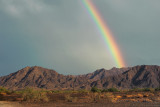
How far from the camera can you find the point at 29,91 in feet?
110

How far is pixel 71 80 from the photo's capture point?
143500mm

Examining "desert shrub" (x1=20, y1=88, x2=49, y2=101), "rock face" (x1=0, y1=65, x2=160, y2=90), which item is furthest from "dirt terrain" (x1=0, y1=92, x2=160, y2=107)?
"rock face" (x1=0, y1=65, x2=160, y2=90)

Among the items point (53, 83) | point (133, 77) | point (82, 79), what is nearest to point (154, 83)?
point (133, 77)

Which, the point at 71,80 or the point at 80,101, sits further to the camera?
the point at 71,80

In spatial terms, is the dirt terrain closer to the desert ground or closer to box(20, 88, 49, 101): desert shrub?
the desert ground

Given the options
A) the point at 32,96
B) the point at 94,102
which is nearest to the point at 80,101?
the point at 94,102

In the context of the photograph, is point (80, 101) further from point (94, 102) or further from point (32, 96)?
point (32, 96)

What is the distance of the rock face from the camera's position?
398ft

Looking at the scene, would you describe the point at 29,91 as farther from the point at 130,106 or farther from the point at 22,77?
the point at 22,77

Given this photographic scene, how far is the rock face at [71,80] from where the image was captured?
12119 cm

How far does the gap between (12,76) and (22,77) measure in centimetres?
962

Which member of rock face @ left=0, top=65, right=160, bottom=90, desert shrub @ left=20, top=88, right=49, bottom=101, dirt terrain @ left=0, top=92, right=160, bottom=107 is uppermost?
rock face @ left=0, top=65, right=160, bottom=90

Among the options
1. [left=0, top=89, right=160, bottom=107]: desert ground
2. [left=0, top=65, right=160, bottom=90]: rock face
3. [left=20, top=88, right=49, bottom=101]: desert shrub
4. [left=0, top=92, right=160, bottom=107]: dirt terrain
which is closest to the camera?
[left=0, top=92, right=160, bottom=107]: dirt terrain

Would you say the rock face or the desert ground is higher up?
the rock face
